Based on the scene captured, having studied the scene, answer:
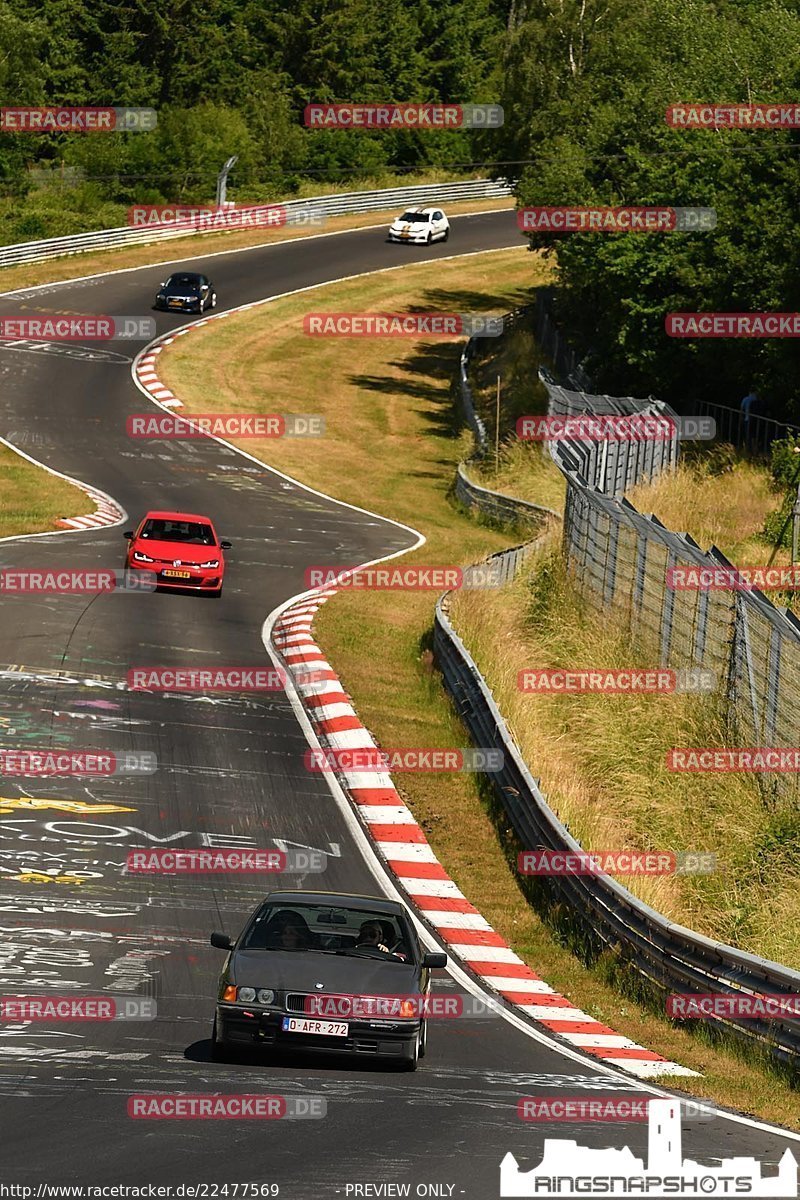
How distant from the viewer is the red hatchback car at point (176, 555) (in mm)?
31125

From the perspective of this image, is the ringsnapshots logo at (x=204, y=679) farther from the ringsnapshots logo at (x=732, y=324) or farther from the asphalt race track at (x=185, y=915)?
the ringsnapshots logo at (x=732, y=324)

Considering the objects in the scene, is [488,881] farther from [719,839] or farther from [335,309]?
[335,309]

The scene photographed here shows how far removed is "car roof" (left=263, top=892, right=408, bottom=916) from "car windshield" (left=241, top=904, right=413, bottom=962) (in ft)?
0.17

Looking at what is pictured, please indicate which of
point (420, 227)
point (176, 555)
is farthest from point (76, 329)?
point (176, 555)

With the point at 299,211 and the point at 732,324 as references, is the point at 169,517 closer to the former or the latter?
the point at 732,324

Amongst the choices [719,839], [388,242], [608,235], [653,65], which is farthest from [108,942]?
[388,242]

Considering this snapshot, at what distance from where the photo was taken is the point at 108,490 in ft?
134

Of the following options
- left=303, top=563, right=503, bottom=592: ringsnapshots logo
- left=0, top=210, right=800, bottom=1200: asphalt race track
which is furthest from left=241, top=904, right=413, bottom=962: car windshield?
left=303, top=563, right=503, bottom=592: ringsnapshots logo

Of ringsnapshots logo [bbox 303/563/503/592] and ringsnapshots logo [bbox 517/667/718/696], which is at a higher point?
ringsnapshots logo [bbox 517/667/718/696]

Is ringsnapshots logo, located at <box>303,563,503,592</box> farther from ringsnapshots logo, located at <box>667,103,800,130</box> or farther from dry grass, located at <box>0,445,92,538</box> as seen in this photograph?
ringsnapshots logo, located at <box>667,103,800,130</box>

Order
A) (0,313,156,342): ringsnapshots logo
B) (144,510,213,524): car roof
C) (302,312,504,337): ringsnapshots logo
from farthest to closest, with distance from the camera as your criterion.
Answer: (302,312,504,337): ringsnapshots logo, (0,313,156,342): ringsnapshots logo, (144,510,213,524): car roof

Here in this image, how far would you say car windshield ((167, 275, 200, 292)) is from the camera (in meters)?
61.2

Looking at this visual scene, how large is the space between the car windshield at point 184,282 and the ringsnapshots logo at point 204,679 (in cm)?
3715

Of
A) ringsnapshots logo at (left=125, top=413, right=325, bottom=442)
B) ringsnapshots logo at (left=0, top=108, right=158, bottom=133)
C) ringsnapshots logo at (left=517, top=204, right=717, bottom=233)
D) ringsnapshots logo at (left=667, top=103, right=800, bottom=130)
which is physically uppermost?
ringsnapshots logo at (left=667, top=103, right=800, bottom=130)
